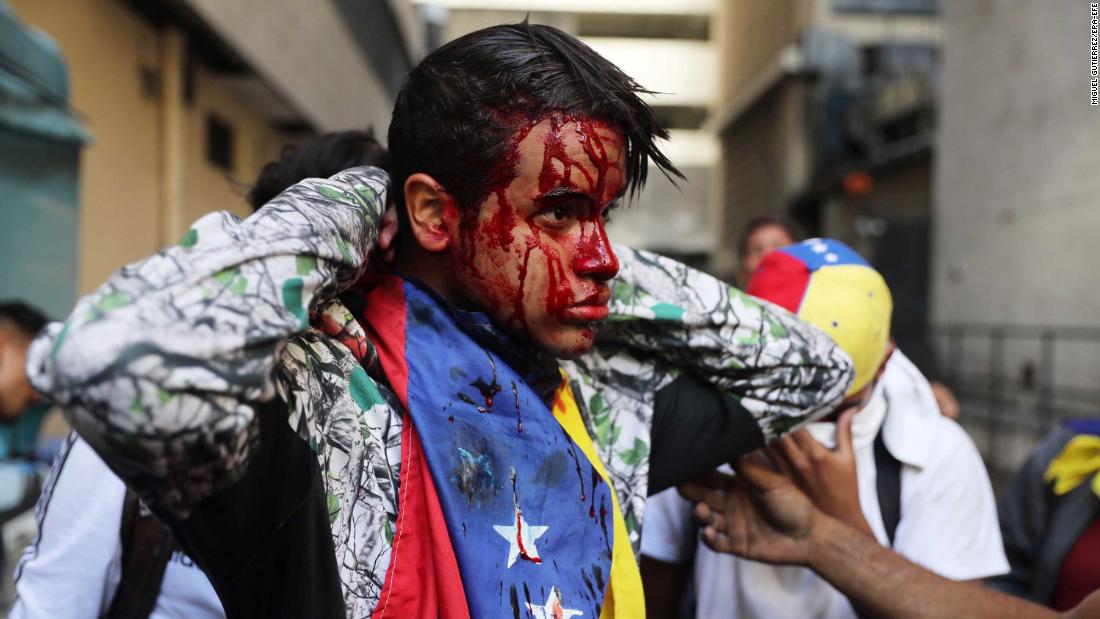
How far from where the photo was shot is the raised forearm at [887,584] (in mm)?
1930

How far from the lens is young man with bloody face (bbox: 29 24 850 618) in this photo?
0.93m

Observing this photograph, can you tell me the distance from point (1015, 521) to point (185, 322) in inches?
110

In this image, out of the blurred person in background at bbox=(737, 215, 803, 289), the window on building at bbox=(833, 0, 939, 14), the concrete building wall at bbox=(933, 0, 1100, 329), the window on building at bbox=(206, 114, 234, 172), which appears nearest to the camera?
the blurred person in background at bbox=(737, 215, 803, 289)

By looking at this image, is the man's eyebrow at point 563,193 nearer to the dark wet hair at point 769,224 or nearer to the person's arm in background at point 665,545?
the person's arm in background at point 665,545

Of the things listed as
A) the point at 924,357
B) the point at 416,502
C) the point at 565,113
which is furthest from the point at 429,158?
the point at 924,357

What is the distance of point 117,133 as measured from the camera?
5.97 m

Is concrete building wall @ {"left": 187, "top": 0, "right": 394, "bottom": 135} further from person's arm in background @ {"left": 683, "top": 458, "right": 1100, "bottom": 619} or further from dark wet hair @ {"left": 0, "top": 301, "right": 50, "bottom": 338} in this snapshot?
person's arm in background @ {"left": 683, "top": 458, "right": 1100, "bottom": 619}

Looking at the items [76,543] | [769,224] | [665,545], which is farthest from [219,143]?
[76,543]

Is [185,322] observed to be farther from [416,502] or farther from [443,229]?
[443,229]

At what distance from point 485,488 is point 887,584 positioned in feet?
3.52

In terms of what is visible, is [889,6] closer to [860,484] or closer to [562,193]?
[860,484]

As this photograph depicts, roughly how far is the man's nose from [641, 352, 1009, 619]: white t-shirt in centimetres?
108

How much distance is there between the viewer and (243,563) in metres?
1.09

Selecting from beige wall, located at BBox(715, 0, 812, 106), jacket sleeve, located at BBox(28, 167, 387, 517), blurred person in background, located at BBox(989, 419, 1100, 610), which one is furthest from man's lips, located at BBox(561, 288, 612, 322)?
beige wall, located at BBox(715, 0, 812, 106)
